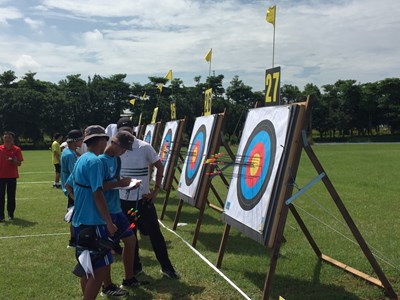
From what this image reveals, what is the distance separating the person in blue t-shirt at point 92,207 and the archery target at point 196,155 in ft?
10.0

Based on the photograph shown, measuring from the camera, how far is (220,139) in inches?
253

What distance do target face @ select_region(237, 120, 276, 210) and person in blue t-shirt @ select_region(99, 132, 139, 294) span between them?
1.35 meters

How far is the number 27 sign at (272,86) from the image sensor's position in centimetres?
469

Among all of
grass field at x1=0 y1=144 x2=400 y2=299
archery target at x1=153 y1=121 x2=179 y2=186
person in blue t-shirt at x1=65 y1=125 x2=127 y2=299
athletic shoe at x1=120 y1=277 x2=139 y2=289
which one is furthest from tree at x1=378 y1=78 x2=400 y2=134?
person in blue t-shirt at x1=65 y1=125 x2=127 y2=299

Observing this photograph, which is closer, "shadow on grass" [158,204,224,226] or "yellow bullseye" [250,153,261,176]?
"yellow bullseye" [250,153,261,176]

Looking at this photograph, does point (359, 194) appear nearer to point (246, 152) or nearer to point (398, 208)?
point (398, 208)

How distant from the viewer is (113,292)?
435cm

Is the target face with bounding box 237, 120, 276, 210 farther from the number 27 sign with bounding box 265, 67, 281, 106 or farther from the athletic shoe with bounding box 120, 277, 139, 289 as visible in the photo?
the athletic shoe with bounding box 120, 277, 139, 289

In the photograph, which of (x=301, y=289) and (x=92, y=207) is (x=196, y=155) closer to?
(x=301, y=289)

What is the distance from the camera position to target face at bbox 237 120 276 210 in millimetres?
4406

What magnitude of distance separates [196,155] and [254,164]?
2.50 meters

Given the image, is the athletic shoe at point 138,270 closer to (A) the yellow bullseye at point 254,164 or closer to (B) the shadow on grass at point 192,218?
(A) the yellow bullseye at point 254,164

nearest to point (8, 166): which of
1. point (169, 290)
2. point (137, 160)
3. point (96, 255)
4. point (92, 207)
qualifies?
point (137, 160)

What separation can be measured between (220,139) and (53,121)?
53458 mm
